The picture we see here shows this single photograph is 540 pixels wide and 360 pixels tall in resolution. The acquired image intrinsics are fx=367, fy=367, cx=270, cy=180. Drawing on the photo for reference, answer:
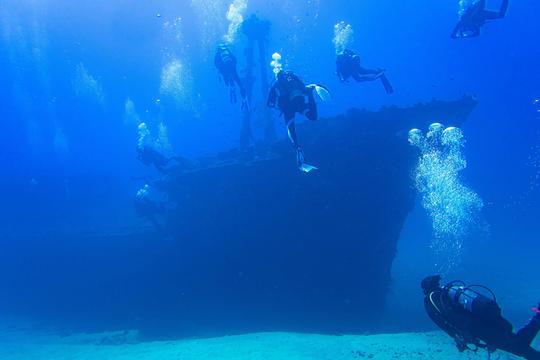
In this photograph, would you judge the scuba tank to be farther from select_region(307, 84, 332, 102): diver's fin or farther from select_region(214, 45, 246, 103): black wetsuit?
select_region(214, 45, 246, 103): black wetsuit

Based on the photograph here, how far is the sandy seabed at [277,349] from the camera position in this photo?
786 centimetres

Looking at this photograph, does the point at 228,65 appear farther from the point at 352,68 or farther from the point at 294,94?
the point at 294,94

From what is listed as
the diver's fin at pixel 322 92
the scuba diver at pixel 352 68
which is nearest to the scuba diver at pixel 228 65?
the scuba diver at pixel 352 68

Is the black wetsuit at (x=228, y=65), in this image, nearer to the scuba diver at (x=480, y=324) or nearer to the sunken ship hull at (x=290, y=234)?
the sunken ship hull at (x=290, y=234)

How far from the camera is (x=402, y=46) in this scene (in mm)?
110062

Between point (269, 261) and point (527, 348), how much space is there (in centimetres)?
909

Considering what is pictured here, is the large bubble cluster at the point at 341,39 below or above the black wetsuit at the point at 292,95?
above

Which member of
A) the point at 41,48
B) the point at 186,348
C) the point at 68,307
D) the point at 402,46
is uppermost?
the point at 402,46

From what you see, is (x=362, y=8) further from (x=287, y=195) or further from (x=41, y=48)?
(x=287, y=195)

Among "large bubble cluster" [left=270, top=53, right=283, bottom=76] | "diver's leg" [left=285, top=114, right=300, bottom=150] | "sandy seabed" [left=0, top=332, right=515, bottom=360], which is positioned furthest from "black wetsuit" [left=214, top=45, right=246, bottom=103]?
"sandy seabed" [left=0, top=332, right=515, bottom=360]

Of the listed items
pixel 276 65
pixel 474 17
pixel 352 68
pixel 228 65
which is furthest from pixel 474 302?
pixel 228 65

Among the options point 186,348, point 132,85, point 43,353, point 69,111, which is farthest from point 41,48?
point 186,348

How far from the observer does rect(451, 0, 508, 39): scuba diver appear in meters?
9.04

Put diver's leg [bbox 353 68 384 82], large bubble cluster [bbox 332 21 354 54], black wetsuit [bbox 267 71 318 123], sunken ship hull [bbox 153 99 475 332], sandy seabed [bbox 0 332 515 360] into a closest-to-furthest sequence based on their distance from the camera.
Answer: black wetsuit [bbox 267 71 318 123] → sandy seabed [bbox 0 332 515 360] → diver's leg [bbox 353 68 384 82] → sunken ship hull [bbox 153 99 475 332] → large bubble cluster [bbox 332 21 354 54]
